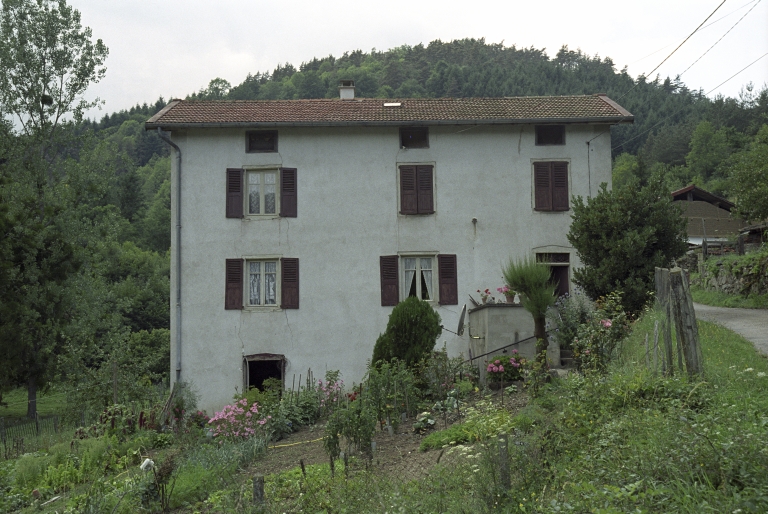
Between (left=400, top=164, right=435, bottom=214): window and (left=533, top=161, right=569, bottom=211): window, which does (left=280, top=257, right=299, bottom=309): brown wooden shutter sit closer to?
(left=400, top=164, right=435, bottom=214): window

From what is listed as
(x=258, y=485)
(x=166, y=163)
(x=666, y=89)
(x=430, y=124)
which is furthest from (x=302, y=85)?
(x=258, y=485)

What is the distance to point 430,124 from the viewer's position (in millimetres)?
22469

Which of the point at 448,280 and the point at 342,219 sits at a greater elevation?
the point at 342,219

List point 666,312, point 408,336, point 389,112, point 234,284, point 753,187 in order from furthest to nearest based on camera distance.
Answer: point 753,187
point 389,112
point 234,284
point 408,336
point 666,312

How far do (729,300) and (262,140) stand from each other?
14631 mm

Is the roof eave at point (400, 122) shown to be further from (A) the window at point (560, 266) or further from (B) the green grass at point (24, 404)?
(B) the green grass at point (24, 404)

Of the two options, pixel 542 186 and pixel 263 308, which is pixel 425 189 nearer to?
pixel 542 186

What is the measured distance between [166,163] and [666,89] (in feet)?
179

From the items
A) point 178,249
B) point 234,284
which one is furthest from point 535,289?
point 178,249

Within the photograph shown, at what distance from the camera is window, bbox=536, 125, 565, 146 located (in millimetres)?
22797

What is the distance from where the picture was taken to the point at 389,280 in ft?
72.8

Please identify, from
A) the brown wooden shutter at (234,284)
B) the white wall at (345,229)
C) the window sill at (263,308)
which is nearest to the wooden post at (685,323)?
the white wall at (345,229)

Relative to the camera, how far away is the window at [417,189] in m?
22.5

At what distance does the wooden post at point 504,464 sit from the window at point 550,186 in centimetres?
1551
